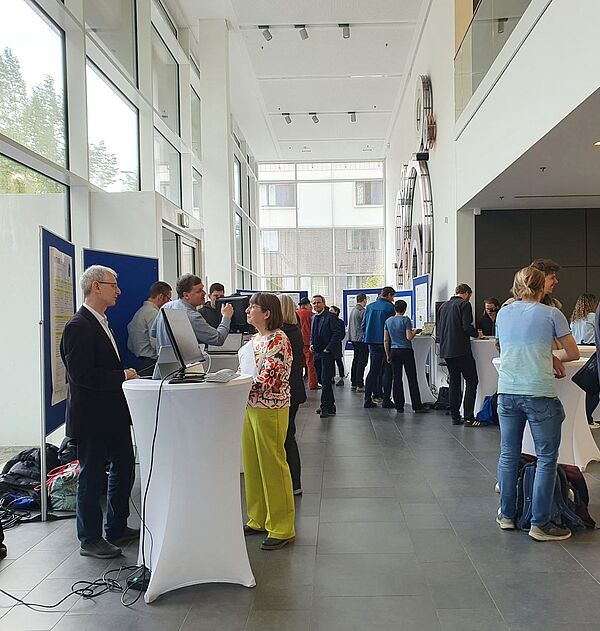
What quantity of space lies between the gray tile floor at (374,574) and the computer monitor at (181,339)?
1.11 meters

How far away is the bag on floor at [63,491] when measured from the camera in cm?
438

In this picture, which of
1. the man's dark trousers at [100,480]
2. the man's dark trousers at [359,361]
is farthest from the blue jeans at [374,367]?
the man's dark trousers at [100,480]

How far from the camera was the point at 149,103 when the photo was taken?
27.5 ft

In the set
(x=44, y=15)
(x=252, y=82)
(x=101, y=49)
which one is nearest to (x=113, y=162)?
(x=101, y=49)

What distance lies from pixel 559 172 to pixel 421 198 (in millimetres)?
4248

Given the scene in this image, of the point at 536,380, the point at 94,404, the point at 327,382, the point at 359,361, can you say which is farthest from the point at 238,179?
the point at 536,380

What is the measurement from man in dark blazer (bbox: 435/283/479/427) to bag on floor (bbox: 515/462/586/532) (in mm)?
3232

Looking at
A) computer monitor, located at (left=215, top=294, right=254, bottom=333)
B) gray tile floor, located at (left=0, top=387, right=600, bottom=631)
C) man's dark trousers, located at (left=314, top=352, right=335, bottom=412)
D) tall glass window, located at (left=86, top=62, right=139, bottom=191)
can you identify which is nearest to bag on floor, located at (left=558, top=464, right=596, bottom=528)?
gray tile floor, located at (left=0, top=387, right=600, bottom=631)

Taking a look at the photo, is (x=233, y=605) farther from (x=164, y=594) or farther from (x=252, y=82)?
(x=252, y=82)

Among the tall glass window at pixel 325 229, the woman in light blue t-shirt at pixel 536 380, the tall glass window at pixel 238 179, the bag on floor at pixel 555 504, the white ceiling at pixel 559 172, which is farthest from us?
the tall glass window at pixel 325 229

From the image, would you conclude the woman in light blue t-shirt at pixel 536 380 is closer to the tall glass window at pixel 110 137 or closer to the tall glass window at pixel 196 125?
the tall glass window at pixel 110 137

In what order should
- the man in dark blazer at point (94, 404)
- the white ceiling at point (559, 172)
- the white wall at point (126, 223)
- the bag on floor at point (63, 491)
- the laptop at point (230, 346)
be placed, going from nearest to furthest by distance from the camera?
the man in dark blazer at point (94, 404), the bag on floor at point (63, 491), the white ceiling at point (559, 172), the laptop at point (230, 346), the white wall at point (126, 223)

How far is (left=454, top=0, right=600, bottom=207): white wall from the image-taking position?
13.4ft

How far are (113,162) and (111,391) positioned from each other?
447 cm
